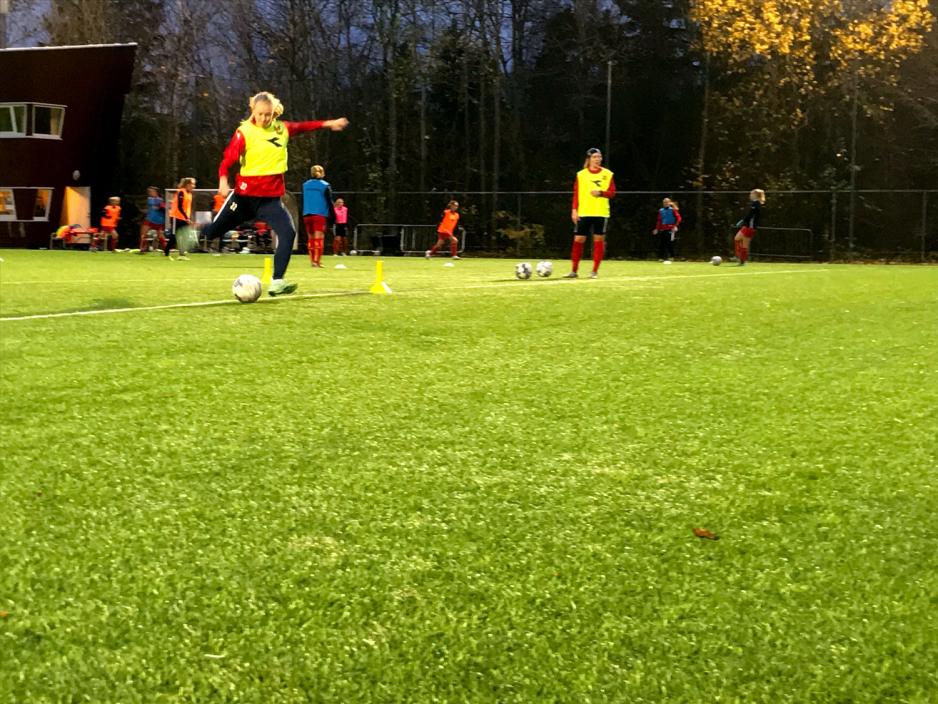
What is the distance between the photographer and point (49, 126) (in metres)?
43.2

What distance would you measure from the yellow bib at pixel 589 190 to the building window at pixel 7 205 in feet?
107

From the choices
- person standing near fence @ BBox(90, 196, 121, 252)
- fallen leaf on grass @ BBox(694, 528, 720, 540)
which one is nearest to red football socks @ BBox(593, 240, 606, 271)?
fallen leaf on grass @ BBox(694, 528, 720, 540)

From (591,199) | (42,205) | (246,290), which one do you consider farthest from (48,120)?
(246,290)

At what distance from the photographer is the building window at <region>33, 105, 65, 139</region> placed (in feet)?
140

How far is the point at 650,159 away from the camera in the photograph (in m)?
48.1

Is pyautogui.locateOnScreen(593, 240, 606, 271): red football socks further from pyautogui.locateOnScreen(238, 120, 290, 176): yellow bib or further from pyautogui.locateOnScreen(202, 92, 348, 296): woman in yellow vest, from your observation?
pyautogui.locateOnScreen(238, 120, 290, 176): yellow bib

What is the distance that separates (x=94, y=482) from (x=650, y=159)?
46.8m

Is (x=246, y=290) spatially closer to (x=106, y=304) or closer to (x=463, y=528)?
(x=106, y=304)

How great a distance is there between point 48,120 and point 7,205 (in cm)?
391

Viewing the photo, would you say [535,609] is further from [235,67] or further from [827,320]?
[235,67]

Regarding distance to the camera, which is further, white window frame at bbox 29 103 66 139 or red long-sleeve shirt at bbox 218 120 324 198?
white window frame at bbox 29 103 66 139

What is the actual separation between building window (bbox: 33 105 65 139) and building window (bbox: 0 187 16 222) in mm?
2624

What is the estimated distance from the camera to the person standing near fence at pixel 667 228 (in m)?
34.4

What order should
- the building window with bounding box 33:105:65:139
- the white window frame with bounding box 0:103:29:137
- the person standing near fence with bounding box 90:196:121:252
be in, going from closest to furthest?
the person standing near fence with bounding box 90:196:121:252 → the white window frame with bounding box 0:103:29:137 → the building window with bounding box 33:105:65:139
